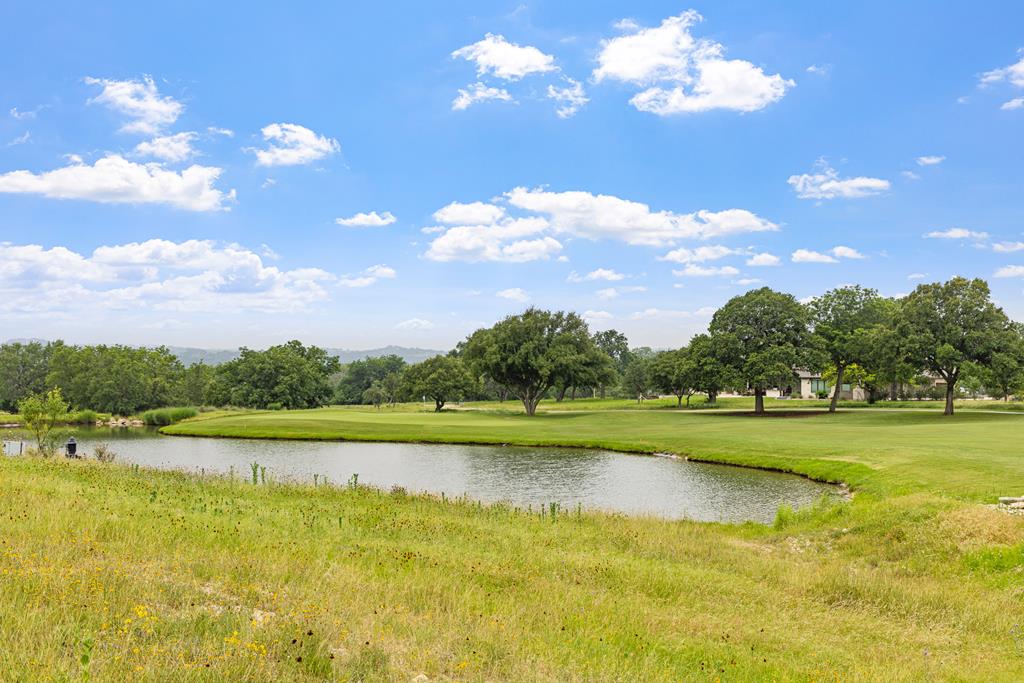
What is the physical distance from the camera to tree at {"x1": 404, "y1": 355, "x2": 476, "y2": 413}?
108 m

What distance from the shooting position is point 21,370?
126688 mm

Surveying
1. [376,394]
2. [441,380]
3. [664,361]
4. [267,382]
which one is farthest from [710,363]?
[376,394]

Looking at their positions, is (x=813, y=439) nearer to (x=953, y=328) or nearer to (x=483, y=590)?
(x=953, y=328)

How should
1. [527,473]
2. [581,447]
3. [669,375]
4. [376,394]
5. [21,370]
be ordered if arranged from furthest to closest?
[376,394]
[21,370]
[669,375]
[581,447]
[527,473]

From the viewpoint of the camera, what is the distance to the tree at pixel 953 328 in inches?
2226

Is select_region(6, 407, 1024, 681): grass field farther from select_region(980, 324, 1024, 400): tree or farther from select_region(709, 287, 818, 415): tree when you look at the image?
select_region(709, 287, 818, 415): tree

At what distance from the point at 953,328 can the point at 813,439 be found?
2613 cm

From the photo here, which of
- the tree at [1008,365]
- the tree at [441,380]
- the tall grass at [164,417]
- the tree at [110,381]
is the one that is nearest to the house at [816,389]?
the tree at [1008,365]

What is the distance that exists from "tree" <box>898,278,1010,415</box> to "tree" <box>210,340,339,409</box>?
303ft

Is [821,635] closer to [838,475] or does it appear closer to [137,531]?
[137,531]

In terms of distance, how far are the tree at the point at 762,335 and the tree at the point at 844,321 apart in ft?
18.5

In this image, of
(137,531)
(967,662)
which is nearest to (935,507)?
(967,662)

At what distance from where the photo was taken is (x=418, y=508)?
1972cm

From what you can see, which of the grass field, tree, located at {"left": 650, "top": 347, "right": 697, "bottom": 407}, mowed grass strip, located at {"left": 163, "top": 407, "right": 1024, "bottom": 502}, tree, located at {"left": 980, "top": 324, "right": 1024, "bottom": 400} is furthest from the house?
the grass field
